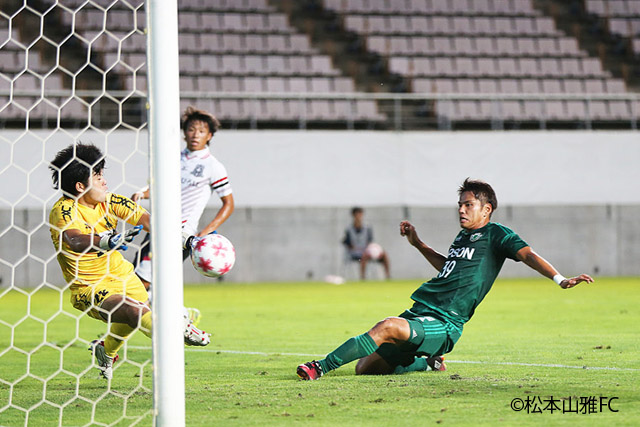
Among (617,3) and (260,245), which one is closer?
(260,245)

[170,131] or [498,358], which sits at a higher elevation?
[170,131]

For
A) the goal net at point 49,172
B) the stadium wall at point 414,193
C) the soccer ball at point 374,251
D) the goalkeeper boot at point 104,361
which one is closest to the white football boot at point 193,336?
the goal net at point 49,172

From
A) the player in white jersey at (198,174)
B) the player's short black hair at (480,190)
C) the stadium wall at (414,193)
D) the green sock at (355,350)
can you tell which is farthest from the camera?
the stadium wall at (414,193)

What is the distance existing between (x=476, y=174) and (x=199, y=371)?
43.0 feet

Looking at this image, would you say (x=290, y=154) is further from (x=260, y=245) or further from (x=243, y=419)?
(x=243, y=419)

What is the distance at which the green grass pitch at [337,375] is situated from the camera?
13.2ft

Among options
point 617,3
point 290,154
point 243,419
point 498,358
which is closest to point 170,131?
point 243,419

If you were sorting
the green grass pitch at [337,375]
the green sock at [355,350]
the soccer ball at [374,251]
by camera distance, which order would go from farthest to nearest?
the soccer ball at [374,251] → the green sock at [355,350] → the green grass pitch at [337,375]

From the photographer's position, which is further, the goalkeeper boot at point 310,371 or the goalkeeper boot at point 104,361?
the goalkeeper boot at point 104,361

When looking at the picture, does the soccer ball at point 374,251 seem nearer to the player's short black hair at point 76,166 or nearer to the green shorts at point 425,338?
the green shorts at point 425,338

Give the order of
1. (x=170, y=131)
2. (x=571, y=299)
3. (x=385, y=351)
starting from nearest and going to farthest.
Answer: (x=170, y=131), (x=385, y=351), (x=571, y=299)

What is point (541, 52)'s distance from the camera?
70.9ft

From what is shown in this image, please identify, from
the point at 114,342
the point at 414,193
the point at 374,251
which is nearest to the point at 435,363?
the point at 114,342

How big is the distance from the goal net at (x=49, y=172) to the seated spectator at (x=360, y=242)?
402cm
